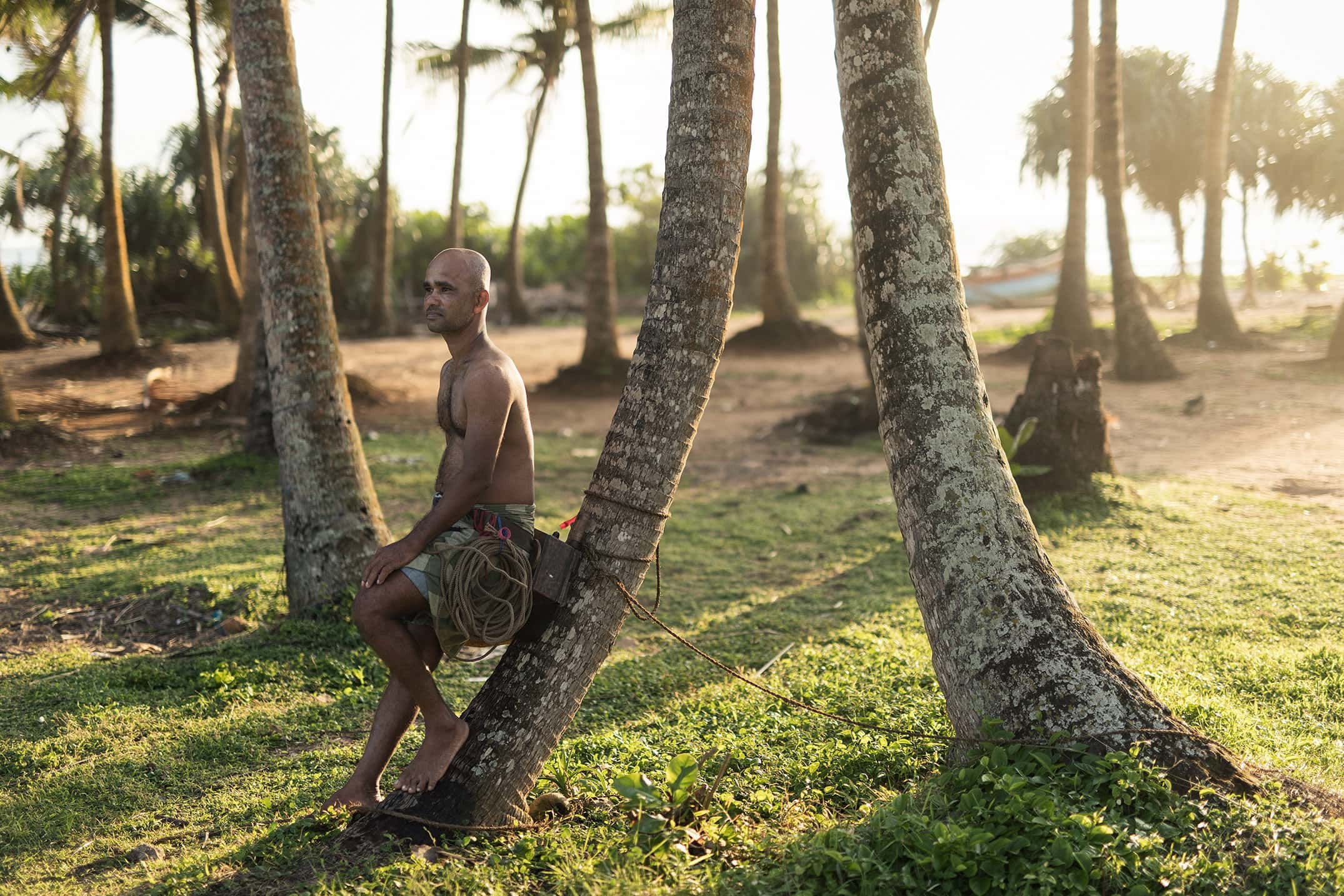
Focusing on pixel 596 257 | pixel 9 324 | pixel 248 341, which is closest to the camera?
pixel 248 341

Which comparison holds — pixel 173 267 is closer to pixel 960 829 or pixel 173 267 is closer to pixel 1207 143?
pixel 1207 143

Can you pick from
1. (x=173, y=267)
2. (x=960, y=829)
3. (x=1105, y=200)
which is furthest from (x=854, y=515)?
(x=173, y=267)

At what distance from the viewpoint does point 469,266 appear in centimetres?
363

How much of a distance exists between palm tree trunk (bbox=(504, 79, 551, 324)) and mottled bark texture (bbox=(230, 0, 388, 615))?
20836 mm

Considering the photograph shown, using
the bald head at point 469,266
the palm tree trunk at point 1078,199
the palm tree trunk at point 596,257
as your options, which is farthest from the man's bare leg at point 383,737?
the palm tree trunk at point 1078,199

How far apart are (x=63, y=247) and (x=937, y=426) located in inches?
925

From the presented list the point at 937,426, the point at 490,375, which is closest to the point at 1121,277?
the point at 937,426

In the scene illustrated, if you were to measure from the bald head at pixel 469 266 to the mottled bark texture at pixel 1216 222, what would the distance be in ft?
54.3

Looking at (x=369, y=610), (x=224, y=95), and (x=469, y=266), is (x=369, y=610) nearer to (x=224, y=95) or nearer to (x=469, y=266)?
(x=469, y=266)

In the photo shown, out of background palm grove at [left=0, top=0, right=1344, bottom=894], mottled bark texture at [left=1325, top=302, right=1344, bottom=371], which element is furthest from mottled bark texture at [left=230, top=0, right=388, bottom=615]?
mottled bark texture at [left=1325, top=302, right=1344, bottom=371]

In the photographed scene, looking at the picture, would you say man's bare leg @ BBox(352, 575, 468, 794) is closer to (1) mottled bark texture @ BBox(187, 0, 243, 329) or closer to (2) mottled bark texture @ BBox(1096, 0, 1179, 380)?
(2) mottled bark texture @ BBox(1096, 0, 1179, 380)

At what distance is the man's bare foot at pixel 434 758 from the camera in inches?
133

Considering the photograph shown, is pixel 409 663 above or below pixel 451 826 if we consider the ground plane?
above

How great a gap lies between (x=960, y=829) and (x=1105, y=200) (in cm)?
1384
